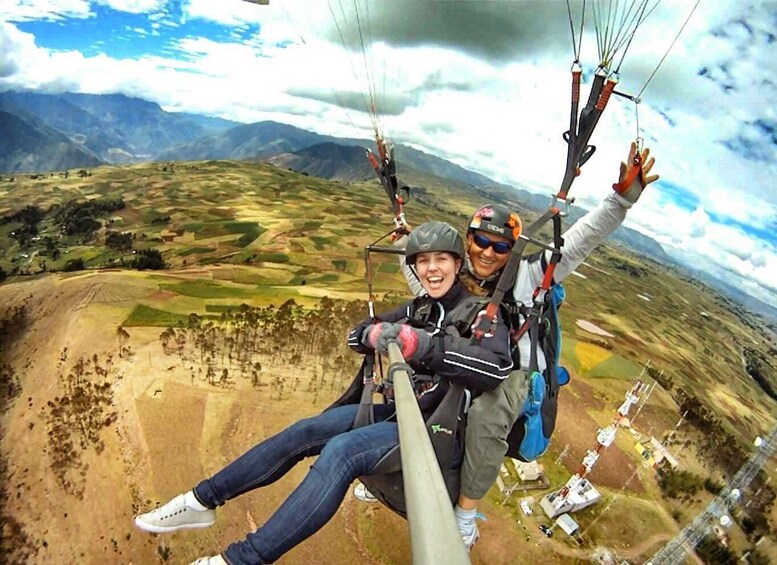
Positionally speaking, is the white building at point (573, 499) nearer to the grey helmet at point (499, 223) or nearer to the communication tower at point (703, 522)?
the communication tower at point (703, 522)

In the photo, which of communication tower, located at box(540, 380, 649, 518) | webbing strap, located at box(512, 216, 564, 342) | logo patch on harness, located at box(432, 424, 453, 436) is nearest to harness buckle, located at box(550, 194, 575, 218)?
webbing strap, located at box(512, 216, 564, 342)

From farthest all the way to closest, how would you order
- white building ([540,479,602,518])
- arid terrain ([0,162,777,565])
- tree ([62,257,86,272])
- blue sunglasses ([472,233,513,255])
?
tree ([62,257,86,272])
white building ([540,479,602,518])
arid terrain ([0,162,777,565])
blue sunglasses ([472,233,513,255])

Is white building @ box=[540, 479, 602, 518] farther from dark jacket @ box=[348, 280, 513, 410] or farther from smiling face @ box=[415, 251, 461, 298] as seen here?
smiling face @ box=[415, 251, 461, 298]

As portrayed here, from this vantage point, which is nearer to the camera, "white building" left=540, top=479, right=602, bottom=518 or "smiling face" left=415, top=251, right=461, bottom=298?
"smiling face" left=415, top=251, right=461, bottom=298

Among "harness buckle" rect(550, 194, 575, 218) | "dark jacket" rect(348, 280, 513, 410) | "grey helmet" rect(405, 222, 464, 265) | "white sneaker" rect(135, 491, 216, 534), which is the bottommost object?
"white sneaker" rect(135, 491, 216, 534)

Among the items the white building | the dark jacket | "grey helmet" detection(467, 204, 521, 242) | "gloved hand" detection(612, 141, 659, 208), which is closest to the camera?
the dark jacket

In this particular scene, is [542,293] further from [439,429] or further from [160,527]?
[160,527]

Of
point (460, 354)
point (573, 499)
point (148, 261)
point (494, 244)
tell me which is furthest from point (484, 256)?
point (148, 261)

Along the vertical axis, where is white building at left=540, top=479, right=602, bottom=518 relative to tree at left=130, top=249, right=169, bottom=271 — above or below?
above
